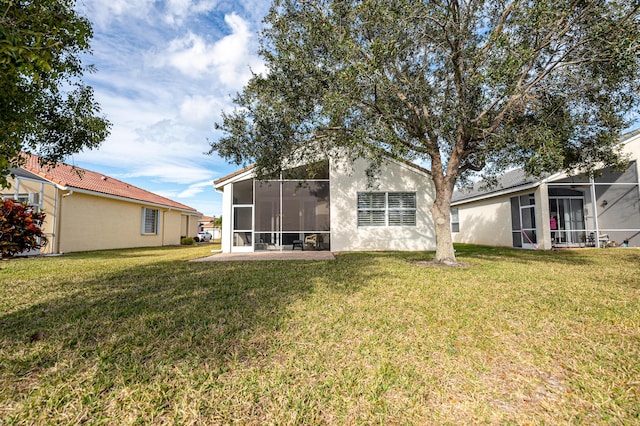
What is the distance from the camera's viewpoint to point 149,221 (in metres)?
19.6

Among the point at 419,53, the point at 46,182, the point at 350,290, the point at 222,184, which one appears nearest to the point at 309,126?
the point at 419,53

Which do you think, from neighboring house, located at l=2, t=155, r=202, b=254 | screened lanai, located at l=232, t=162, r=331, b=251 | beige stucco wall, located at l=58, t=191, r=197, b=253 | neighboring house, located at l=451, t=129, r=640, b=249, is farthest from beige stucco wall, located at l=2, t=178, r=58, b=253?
neighboring house, located at l=451, t=129, r=640, b=249

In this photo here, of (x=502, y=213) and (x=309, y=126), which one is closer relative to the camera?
(x=309, y=126)

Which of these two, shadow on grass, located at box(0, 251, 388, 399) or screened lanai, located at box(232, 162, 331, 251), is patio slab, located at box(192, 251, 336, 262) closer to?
screened lanai, located at box(232, 162, 331, 251)

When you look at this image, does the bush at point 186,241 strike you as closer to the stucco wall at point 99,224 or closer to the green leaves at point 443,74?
the stucco wall at point 99,224

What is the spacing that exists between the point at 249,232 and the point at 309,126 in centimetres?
700

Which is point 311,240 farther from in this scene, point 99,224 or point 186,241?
point 186,241

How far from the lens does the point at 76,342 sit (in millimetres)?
3225

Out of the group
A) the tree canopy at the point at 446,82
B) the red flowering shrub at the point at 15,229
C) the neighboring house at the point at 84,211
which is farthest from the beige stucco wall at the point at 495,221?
the red flowering shrub at the point at 15,229

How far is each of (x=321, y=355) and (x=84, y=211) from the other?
16.5 metres

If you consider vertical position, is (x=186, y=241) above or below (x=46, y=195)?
below

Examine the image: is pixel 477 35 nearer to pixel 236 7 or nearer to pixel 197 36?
pixel 236 7

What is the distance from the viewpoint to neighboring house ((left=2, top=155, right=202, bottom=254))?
42.4 ft

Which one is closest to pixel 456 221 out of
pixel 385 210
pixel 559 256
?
pixel 385 210
